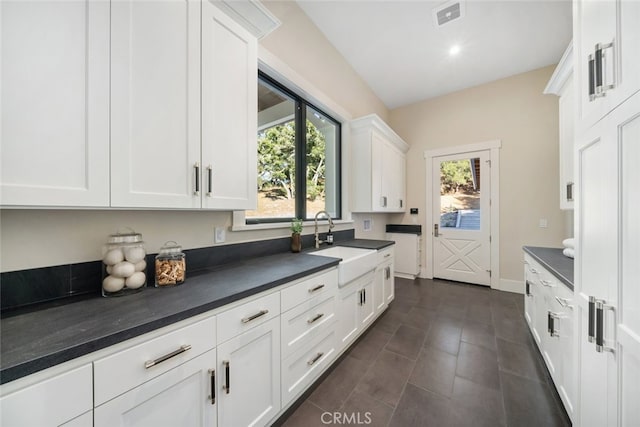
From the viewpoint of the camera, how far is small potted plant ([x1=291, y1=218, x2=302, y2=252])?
2.14m

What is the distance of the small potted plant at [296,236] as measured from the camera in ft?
7.02

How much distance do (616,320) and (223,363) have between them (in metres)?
1.41

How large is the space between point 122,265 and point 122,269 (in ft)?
0.06

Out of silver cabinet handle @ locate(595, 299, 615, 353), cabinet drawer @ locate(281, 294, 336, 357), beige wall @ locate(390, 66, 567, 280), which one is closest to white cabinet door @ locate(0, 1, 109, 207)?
cabinet drawer @ locate(281, 294, 336, 357)

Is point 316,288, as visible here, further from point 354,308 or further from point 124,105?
point 124,105

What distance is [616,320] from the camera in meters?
0.70

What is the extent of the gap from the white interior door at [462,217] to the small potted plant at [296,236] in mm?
3009

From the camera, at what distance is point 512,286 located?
11.5 feet

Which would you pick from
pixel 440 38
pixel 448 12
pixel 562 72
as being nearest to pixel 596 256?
pixel 562 72

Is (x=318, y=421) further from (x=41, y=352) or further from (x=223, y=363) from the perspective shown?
(x=41, y=352)

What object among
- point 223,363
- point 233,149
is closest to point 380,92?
point 233,149

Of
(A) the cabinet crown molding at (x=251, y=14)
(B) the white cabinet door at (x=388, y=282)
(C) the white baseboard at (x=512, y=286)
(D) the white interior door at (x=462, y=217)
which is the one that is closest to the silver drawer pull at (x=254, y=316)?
(A) the cabinet crown molding at (x=251, y=14)

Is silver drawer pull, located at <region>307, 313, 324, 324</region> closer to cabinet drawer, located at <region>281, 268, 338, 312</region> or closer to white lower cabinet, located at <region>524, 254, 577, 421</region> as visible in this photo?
cabinet drawer, located at <region>281, 268, 338, 312</region>

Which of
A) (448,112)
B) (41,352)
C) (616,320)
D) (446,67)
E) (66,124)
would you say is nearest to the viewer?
(41,352)
